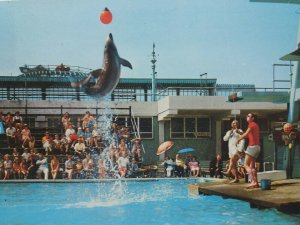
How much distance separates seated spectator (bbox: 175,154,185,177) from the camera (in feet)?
26.3

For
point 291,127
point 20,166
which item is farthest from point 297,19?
point 20,166

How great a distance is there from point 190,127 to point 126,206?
1805 millimetres

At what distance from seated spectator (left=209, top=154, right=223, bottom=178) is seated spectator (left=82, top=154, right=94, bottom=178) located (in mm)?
2867

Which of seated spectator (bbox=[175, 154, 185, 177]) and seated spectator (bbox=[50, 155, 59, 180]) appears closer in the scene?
seated spectator (bbox=[175, 154, 185, 177])

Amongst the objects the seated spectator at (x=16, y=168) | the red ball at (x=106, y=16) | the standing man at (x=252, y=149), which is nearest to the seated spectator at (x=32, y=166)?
the seated spectator at (x=16, y=168)

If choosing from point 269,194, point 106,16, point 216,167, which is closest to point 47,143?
point 216,167

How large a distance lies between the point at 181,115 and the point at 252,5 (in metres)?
2.32

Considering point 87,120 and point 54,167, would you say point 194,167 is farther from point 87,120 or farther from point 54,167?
point 54,167

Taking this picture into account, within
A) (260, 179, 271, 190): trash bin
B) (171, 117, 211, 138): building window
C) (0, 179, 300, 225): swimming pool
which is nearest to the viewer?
(0, 179, 300, 225): swimming pool

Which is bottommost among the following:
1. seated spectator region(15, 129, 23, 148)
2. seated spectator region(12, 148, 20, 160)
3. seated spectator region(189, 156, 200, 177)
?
seated spectator region(189, 156, 200, 177)

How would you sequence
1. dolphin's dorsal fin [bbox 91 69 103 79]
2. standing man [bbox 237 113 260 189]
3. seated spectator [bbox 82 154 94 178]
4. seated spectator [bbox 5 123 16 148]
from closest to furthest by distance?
dolphin's dorsal fin [bbox 91 69 103 79], standing man [bbox 237 113 260 189], seated spectator [bbox 5 123 16 148], seated spectator [bbox 82 154 94 178]

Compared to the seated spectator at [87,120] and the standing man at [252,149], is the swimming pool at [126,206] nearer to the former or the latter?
the standing man at [252,149]

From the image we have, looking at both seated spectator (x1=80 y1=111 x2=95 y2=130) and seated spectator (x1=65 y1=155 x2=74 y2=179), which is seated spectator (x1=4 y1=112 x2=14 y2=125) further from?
seated spectator (x1=65 y1=155 x2=74 y2=179)

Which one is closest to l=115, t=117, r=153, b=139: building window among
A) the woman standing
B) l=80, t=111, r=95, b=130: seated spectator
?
l=80, t=111, r=95, b=130: seated spectator
